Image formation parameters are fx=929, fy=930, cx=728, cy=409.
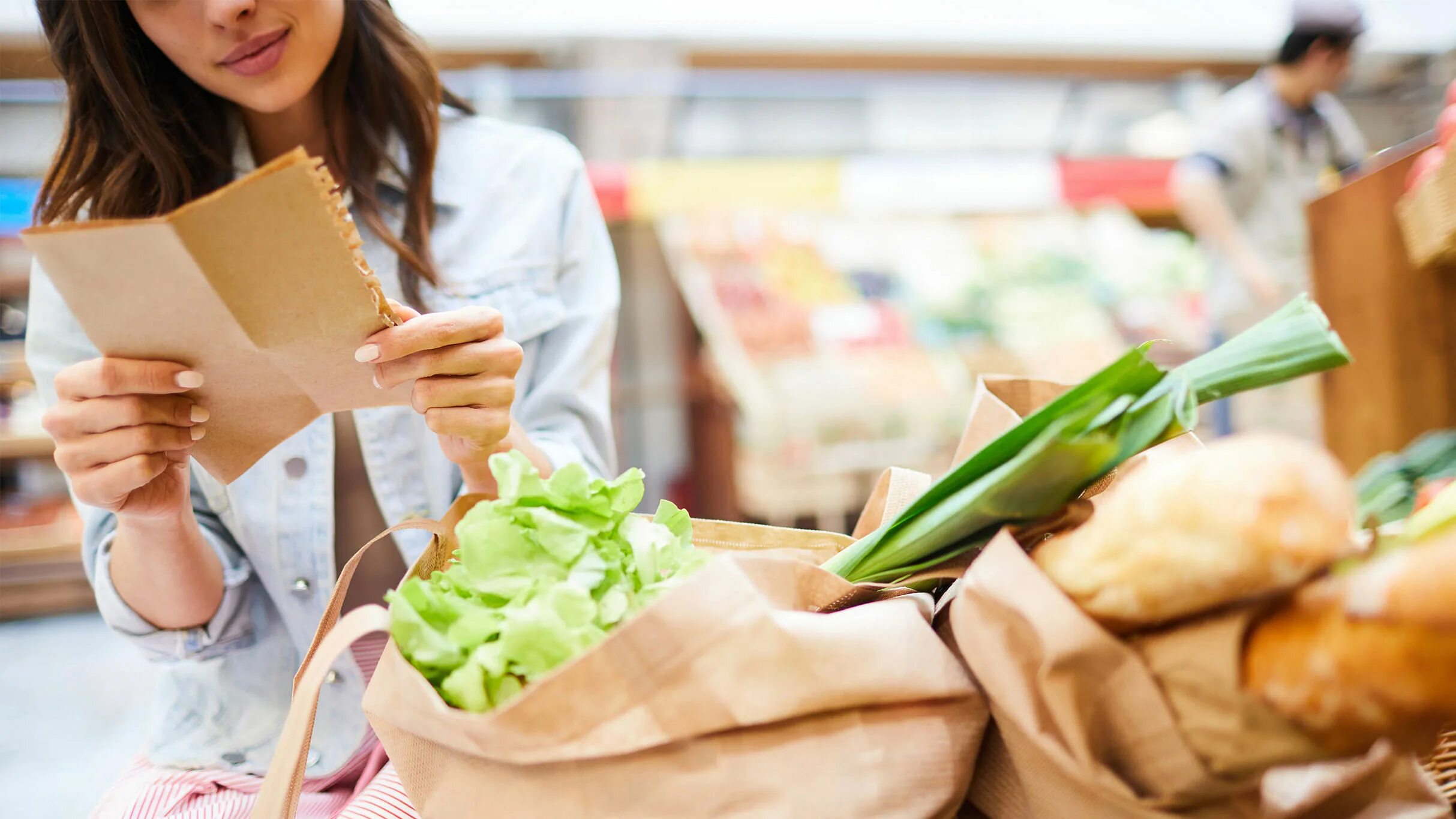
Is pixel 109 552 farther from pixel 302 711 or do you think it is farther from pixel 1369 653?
pixel 1369 653

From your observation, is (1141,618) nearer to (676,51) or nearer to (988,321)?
(988,321)

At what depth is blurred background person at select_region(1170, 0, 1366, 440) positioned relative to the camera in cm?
255

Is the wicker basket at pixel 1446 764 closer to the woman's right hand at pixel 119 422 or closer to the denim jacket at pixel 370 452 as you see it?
the denim jacket at pixel 370 452

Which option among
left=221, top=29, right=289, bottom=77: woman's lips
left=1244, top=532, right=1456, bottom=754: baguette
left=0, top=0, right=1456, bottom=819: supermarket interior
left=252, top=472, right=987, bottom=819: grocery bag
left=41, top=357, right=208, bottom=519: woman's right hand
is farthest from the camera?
left=0, top=0, right=1456, bottom=819: supermarket interior

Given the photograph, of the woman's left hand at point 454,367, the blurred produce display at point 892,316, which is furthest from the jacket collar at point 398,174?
the blurred produce display at point 892,316

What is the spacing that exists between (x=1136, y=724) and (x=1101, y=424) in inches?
6.5

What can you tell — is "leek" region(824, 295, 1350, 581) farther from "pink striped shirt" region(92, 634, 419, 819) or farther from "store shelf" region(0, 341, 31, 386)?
"store shelf" region(0, 341, 31, 386)

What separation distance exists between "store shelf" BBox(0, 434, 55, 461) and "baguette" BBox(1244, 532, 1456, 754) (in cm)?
443

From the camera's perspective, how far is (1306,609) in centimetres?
44

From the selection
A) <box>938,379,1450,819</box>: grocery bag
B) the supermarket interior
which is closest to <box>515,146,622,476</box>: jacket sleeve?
<box>938,379,1450,819</box>: grocery bag

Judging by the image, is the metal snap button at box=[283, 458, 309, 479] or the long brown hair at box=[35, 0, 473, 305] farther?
the metal snap button at box=[283, 458, 309, 479]

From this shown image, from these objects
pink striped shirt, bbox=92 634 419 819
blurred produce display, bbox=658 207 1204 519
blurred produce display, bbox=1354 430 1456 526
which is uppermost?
blurred produce display, bbox=1354 430 1456 526

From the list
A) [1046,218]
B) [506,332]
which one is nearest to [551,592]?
[506,332]

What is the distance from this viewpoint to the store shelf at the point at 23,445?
376cm
